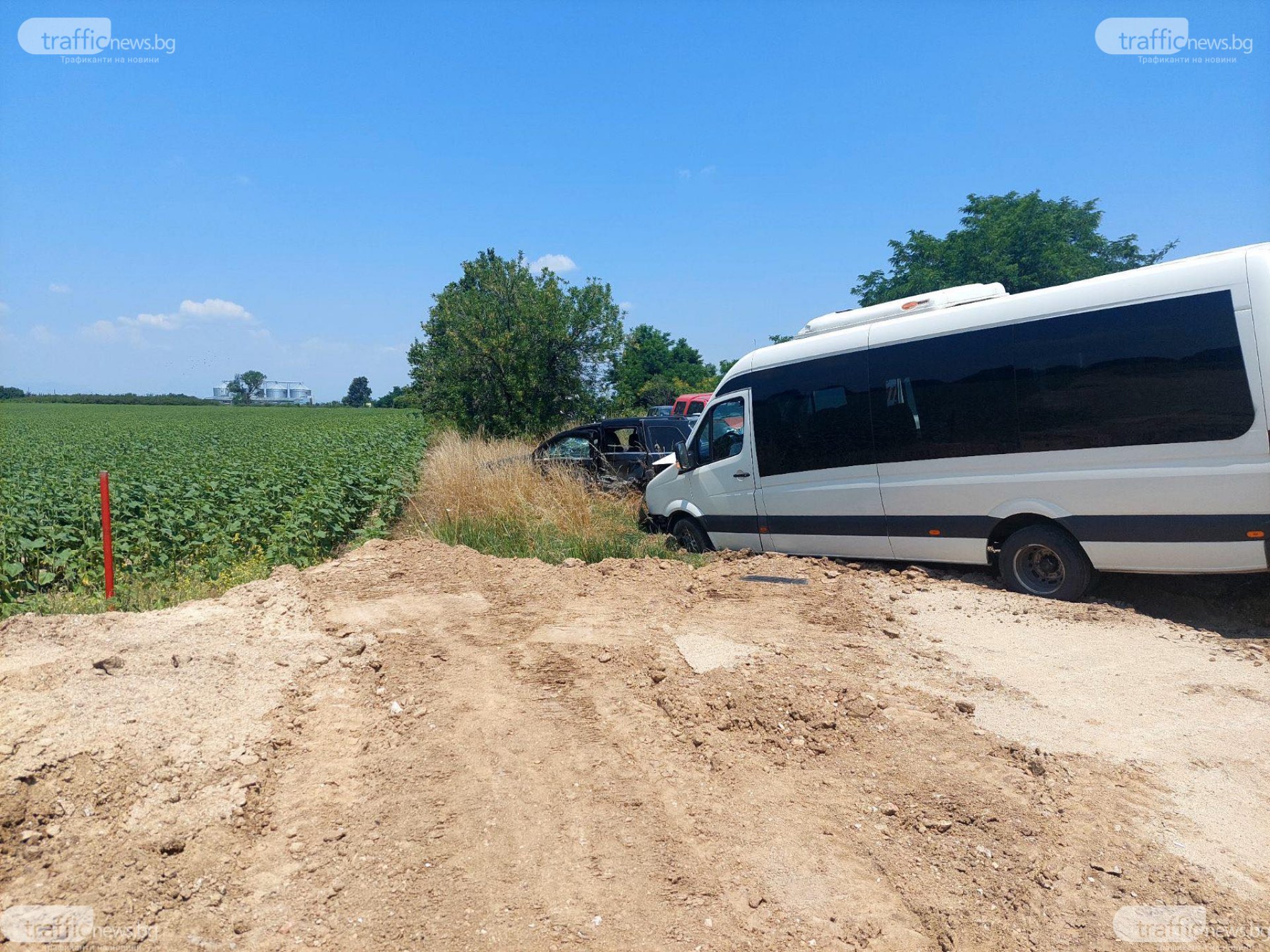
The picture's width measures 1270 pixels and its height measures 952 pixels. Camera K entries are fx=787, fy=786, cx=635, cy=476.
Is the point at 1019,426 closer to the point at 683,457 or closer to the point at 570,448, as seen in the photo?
the point at 683,457

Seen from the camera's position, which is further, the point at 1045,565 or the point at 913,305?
the point at 913,305

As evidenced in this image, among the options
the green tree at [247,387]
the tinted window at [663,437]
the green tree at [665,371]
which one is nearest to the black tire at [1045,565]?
the tinted window at [663,437]

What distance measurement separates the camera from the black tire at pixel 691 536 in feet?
32.2

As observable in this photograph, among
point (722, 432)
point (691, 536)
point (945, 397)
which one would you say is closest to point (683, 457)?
point (722, 432)

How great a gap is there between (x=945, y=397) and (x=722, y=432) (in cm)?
283

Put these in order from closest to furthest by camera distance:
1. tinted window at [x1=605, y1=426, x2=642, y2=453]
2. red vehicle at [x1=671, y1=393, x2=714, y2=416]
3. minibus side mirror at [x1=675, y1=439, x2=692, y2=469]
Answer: minibus side mirror at [x1=675, y1=439, x2=692, y2=469] → tinted window at [x1=605, y1=426, x2=642, y2=453] → red vehicle at [x1=671, y1=393, x2=714, y2=416]

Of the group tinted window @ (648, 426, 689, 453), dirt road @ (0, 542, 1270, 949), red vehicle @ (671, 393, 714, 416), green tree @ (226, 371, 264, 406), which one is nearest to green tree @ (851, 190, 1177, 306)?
red vehicle @ (671, 393, 714, 416)

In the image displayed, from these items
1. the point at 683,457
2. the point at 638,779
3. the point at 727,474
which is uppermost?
the point at 683,457

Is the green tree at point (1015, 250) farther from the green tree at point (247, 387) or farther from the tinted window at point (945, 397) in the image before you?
the green tree at point (247, 387)

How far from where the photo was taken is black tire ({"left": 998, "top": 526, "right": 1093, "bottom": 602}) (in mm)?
6531

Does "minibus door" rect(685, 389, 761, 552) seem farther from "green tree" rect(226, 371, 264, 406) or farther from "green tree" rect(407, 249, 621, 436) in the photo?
"green tree" rect(226, 371, 264, 406)

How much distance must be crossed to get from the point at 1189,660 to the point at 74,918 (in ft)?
20.5

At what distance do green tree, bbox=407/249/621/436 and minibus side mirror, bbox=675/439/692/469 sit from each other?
12.3 m

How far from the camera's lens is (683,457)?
9.81 meters
